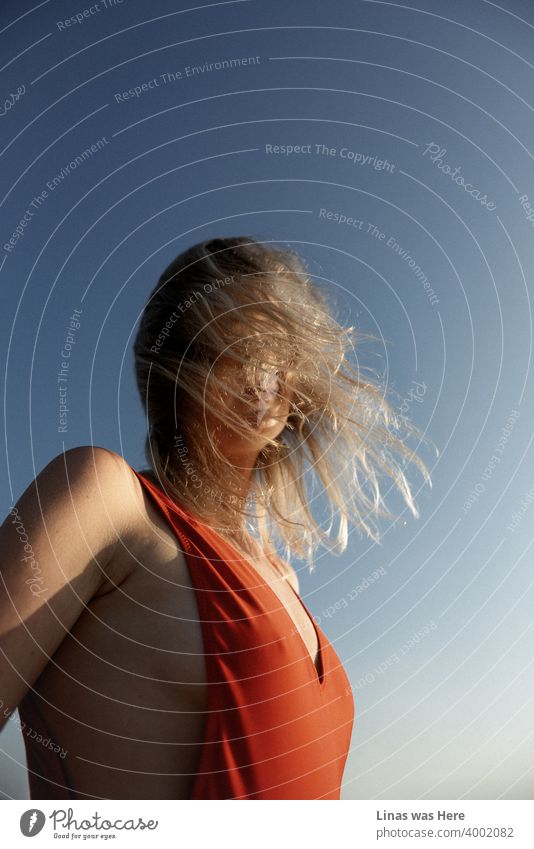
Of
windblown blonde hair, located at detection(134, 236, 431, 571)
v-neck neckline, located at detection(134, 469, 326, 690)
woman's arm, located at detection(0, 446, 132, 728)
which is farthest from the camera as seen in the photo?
windblown blonde hair, located at detection(134, 236, 431, 571)

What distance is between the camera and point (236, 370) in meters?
0.83

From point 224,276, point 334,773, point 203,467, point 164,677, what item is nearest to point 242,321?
point 224,276

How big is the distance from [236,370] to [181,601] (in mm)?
320

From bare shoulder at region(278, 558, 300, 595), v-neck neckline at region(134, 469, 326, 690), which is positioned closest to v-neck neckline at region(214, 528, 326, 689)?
v-neck neckline at region(134, 469, 326, 690)

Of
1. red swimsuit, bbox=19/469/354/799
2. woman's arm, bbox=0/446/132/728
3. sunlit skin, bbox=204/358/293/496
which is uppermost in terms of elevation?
sunlit skin, bbox=204/358/293/496

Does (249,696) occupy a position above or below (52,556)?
below

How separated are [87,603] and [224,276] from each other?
427 millimetres

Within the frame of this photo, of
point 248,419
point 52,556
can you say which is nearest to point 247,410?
point 248,419

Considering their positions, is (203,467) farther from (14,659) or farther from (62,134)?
(62,134)

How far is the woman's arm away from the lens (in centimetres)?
55

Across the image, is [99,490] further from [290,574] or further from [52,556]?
[290,574]

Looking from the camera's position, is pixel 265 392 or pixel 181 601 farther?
pixel 265 392

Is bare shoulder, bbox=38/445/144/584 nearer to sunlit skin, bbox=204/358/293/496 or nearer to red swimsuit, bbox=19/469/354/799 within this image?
red swimsuit, bbox=19/469/354/799

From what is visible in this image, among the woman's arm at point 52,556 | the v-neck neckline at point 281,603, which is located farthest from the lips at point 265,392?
the woman's arm at point 52,556
